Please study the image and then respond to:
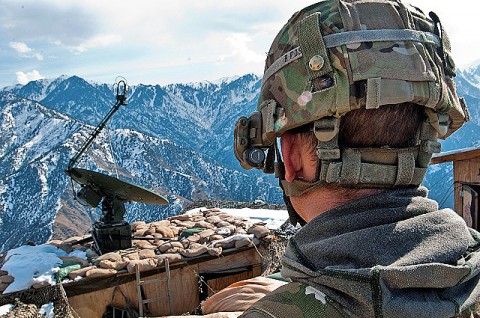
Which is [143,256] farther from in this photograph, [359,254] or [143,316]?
[359,254]

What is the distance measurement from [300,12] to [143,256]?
9.69 meters

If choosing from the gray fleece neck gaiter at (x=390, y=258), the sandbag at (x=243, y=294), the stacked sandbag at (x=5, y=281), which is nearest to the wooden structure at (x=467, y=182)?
the stacked sandbag at (x=5, y=281)

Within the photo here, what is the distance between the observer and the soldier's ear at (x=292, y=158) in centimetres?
195

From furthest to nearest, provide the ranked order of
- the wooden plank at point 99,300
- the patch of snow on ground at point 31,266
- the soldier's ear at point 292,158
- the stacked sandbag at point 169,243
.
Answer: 1. the stacked sandbag at point 169,243
2. the wooden plank at point 99,300
3. the patch of snow on ground at point 31,266
4. the soldier's ear at point 292,158

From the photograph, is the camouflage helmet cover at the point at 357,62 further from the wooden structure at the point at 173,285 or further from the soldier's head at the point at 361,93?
the wooden structure at the point at 173,285

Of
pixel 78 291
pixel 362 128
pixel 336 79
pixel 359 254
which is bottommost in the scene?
pixel 78 291

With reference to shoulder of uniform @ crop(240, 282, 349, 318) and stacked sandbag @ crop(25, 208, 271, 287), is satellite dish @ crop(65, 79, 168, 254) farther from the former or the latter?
shoulder of uniform @ crop(240, 282, 349, 318)

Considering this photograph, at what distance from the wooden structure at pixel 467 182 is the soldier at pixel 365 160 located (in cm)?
1186

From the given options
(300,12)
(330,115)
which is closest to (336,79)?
(330,115)

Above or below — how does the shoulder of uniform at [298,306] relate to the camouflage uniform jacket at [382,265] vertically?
below

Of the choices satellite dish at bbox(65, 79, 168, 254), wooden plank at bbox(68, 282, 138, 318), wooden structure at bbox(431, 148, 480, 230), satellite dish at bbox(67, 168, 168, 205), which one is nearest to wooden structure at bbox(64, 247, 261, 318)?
wooden plank at bbox(68, 282, 138, 318)

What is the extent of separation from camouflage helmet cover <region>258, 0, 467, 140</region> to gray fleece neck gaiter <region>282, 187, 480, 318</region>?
38 cm

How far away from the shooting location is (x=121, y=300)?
10.6m

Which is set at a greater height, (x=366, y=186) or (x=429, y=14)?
(x=429, y=14)
